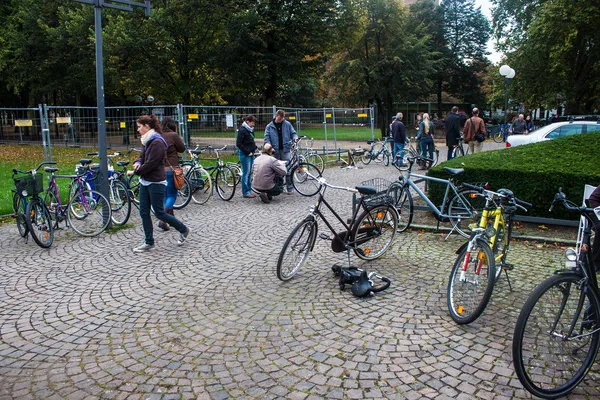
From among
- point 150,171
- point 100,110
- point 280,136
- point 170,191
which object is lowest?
point 170,191

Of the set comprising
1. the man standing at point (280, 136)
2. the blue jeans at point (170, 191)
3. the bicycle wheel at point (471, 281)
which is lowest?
the bicycle wheel at point (471, 281)

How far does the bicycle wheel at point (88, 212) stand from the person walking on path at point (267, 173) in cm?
321

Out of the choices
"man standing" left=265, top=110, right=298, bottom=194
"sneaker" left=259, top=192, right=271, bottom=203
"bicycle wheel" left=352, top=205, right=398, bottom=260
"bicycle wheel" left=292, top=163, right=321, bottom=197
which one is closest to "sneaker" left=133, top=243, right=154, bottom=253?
"bicycle wheel" left=352, top=205, right=398, bottom=260

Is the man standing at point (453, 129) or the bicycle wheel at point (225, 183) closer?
the bicycle wheel at point (225, 183)

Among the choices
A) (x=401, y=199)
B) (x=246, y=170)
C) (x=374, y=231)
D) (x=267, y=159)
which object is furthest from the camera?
(x=246, y=170)

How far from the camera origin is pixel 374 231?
19.6ft

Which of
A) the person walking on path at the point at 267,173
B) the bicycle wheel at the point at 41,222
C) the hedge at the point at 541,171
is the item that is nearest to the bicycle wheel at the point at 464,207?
the hedge at the point at 541,171

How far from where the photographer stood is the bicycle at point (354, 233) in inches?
213

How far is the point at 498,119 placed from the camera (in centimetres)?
4806

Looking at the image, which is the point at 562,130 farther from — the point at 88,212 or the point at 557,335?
the point at 88,212

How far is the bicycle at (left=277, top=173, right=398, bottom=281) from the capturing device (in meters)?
5.41

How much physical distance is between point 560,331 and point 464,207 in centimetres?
445

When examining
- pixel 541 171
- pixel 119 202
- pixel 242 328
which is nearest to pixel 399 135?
pixel 541 171

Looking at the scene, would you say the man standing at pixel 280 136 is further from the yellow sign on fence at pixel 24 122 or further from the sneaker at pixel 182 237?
the yellow sign on fence at pixel 24 122
